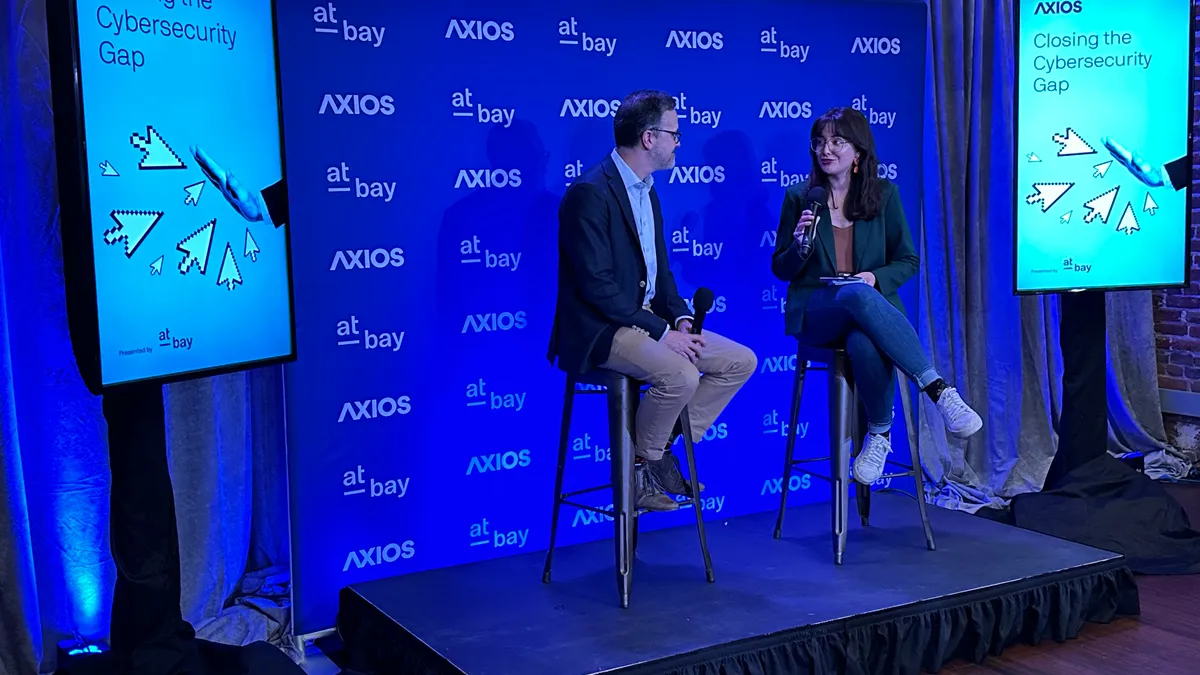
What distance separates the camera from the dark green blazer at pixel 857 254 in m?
3.96

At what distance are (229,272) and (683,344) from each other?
1.31 metres

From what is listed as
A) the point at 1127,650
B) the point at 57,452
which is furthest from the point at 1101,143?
the point at 57,452

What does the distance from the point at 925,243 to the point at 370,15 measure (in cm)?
262

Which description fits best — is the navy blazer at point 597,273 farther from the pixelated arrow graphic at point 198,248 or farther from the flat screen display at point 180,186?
the pixelated arrow graphic at point 198,248

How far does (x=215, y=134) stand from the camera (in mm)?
2914

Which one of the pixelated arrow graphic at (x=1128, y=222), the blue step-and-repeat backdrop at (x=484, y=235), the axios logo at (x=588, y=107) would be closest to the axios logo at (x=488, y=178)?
the blue step-and-repeat backdrop at (x=484, y=235)

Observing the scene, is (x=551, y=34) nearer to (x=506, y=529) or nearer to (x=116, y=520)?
(x=506, y=529)

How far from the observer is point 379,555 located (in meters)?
3.90

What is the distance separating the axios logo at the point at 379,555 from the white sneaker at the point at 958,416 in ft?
5.85

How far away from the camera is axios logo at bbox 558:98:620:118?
412cm

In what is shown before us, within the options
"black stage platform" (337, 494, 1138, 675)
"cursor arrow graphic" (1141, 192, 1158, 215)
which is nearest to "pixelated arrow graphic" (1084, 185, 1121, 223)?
"cursor arrow graphic" (1141, 192, 1158, 215)

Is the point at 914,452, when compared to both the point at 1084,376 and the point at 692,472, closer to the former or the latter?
the point at 692,472

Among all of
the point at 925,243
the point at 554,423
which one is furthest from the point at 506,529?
the point at 925,243

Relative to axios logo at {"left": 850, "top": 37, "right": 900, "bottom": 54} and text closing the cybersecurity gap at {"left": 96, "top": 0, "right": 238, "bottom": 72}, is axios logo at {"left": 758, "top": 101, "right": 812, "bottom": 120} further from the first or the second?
text closing the cybersecurity gap at {"left": 96, "top": 0, "right": 238, "bottom": 72}
